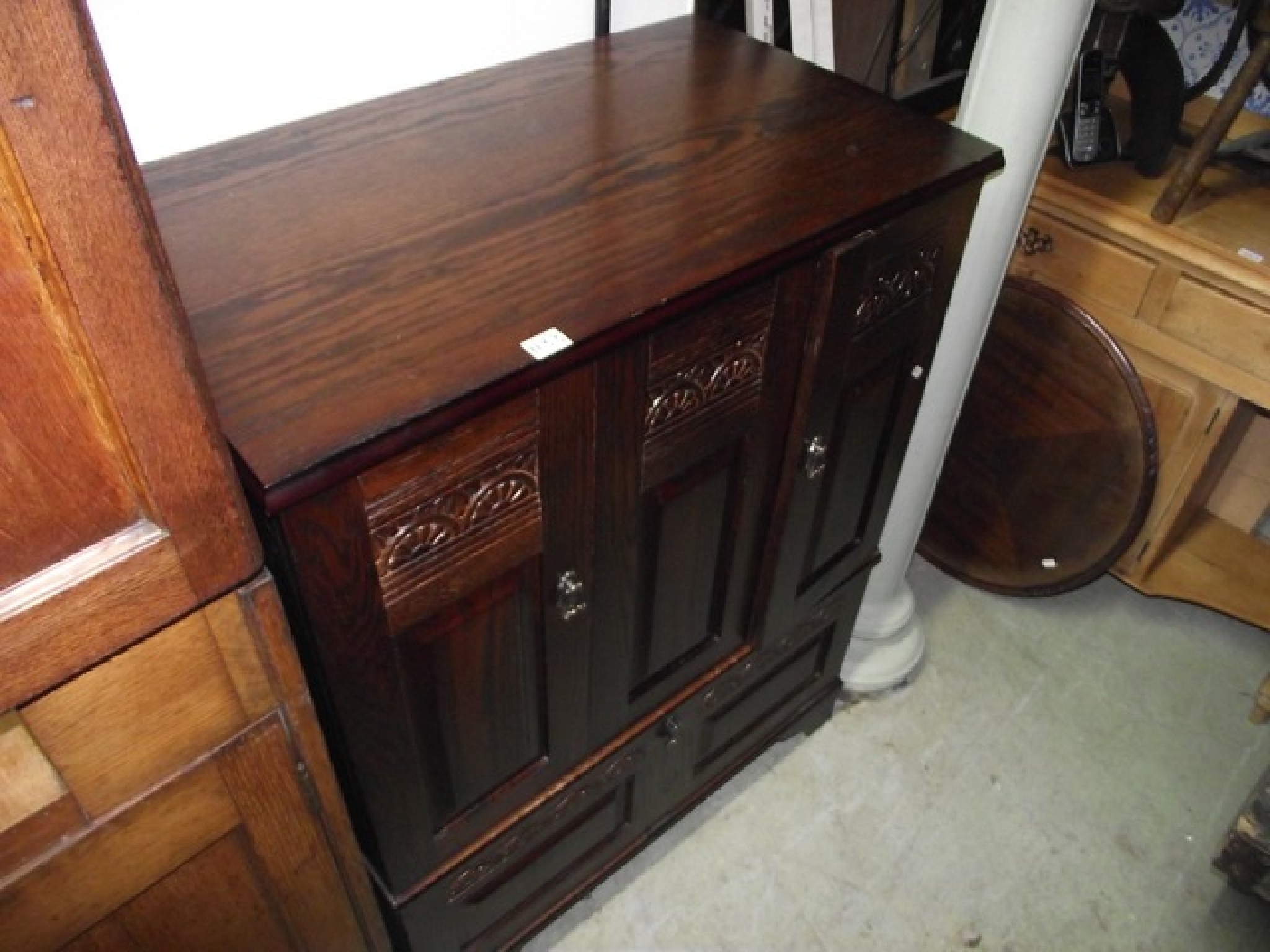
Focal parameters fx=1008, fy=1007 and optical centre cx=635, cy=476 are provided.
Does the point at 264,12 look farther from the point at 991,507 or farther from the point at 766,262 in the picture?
the point at 991,507

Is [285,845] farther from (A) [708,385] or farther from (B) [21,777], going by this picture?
(A) [708,385]

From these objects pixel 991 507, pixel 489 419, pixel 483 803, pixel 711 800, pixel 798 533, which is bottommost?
pixel 711 800

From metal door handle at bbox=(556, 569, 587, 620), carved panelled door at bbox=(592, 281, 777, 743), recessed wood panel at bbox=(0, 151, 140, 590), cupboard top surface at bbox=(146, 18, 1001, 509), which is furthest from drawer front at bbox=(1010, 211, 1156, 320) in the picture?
recessed wood panel at bbox=(0, 151, 140, 590)

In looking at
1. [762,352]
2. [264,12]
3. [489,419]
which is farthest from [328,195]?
[762,352]

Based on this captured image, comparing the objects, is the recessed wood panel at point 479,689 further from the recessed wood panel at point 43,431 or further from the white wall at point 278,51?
the white wall at point 278,51

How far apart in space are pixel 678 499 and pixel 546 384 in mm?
315

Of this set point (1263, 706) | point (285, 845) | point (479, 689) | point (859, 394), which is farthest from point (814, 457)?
point (1263, 706)

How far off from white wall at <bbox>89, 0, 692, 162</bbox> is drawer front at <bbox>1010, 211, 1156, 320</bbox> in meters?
0.97

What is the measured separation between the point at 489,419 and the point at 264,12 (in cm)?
53

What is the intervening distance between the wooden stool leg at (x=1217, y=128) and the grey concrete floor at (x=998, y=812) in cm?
90

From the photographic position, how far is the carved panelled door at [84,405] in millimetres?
439

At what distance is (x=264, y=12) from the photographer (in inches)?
39.7

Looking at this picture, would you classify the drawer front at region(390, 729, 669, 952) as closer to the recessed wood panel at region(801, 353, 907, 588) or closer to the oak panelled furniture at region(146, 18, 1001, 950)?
the oak panelled furniture at region(146, 18, 1001, 950)

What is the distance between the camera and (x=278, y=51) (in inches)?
41.1
